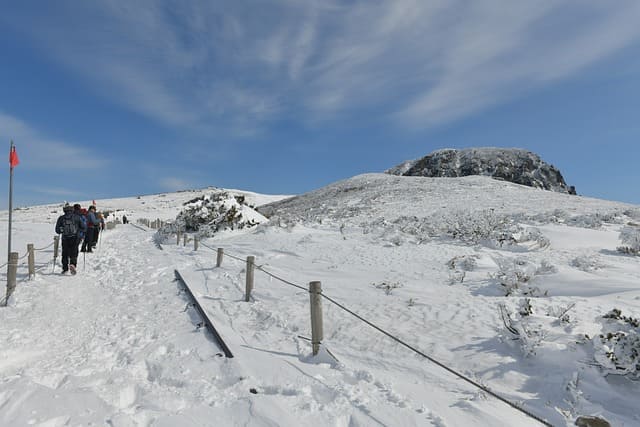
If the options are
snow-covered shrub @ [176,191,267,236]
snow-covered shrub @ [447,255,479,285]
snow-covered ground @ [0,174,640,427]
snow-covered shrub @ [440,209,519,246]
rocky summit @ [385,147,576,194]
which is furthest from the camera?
rocky summit @ [385,147,576,194]

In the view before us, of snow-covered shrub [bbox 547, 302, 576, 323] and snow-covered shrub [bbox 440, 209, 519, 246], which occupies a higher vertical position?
snow-covered shrub [bbox 440, 209, 519, 246]

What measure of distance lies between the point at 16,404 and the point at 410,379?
14.5 feet

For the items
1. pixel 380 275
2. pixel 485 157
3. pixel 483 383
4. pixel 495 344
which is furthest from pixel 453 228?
pixel 485 157

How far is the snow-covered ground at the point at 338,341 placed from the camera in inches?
153

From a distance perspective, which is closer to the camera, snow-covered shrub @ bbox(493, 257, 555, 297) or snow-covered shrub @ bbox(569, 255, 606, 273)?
snow-covered shrub @ bbox(493, 257, 555, 297)

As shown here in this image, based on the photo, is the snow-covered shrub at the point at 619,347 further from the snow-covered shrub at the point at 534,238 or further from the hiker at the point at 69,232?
the hiker at the point at 69,232

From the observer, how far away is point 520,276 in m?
8.02

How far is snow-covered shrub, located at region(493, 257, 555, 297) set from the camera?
759cm

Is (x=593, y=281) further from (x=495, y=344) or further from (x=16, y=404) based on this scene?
(x=16, y=404)

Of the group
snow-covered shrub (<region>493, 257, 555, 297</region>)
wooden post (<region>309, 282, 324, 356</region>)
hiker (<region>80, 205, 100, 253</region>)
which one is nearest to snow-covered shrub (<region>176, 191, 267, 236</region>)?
hiker (<region>80, 205, 100, 253</region>)

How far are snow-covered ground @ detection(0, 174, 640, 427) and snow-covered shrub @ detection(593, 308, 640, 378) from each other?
0.05m

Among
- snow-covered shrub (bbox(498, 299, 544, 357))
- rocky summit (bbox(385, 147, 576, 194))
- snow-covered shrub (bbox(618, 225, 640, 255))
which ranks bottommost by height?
snow-covered shrub (bbox(498, 299, 544, 357))

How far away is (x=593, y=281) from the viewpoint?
25.4 feet

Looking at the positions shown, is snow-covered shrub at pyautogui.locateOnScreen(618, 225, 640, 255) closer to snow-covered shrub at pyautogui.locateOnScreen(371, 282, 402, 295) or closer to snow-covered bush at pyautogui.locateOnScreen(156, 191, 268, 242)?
snow-covered shrub at pyautogui.locateOnScreen(371, 282, 402, 295)
